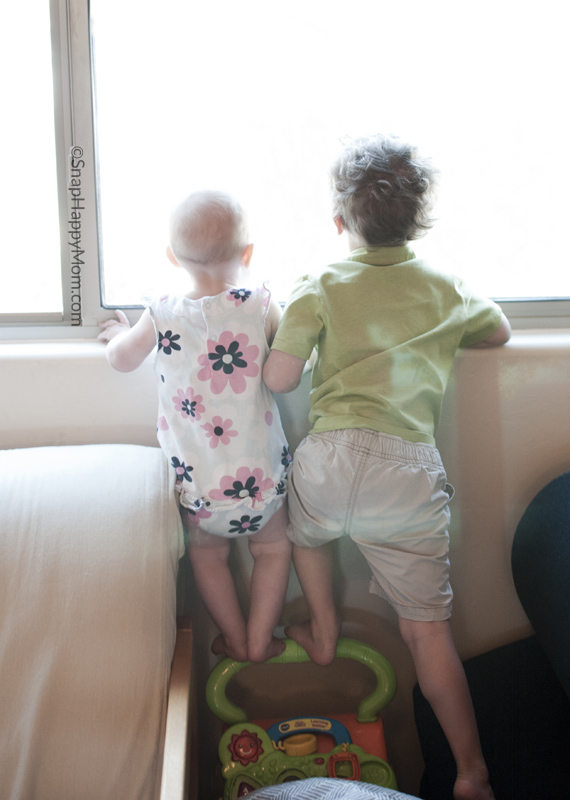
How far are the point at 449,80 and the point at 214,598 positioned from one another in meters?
1.31

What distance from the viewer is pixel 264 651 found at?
1.27m

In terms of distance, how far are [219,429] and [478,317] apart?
0.56 meters

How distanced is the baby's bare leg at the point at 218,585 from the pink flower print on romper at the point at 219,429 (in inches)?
9.0

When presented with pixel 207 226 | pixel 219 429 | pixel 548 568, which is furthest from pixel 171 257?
pixel 548 568

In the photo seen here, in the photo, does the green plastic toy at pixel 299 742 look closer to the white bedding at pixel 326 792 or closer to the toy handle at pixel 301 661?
the toy handle at pixel 301 661

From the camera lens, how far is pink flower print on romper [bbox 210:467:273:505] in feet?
3.82

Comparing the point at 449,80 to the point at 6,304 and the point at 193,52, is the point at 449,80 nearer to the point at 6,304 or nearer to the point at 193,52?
the point at 193,52

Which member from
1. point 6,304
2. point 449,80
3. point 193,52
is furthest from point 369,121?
point 6,304

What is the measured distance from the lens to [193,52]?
141 centimetres

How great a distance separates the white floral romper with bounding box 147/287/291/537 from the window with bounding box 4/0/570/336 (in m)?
0.37

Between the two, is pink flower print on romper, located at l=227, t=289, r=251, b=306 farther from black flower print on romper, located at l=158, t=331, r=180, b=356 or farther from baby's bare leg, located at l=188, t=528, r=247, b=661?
baby's bare leg, located at l=188, t=528, r=247, b=661

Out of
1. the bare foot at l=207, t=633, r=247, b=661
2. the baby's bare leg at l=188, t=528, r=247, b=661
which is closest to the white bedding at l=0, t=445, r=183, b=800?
the baby's bare leg at l=188, t=528, r=247, b=661

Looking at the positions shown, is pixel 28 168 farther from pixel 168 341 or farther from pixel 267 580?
pixel 267 580

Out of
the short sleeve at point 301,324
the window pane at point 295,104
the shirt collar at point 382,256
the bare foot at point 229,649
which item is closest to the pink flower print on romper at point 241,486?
the short sleeve at point 301,324
